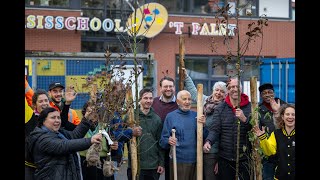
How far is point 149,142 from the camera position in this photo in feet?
28.1

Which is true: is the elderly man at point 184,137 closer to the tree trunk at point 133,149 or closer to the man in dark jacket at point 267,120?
the tree trunk at point 133,149

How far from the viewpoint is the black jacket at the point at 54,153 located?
6602 mm

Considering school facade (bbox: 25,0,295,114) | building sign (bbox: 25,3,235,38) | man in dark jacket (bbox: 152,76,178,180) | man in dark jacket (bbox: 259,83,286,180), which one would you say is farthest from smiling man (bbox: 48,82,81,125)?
building sign (bbox: 25,3,235,38)

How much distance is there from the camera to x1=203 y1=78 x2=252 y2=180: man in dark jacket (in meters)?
8.09

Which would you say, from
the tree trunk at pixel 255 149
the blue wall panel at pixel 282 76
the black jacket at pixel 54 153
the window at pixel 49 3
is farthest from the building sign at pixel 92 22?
the black jacket at pixel 54 153

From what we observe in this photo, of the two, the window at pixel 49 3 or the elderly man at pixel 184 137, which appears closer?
the elderly man at pixel 184 137

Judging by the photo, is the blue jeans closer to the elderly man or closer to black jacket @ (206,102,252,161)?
black jacket @ (206,102,252,161)

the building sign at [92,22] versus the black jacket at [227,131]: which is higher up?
the building sign at [92,22]

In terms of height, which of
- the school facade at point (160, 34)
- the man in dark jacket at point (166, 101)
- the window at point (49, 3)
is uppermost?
the window at point (49, 3)

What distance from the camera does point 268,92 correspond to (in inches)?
362

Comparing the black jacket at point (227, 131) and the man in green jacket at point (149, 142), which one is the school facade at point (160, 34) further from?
the black jacket at point (227, 131)

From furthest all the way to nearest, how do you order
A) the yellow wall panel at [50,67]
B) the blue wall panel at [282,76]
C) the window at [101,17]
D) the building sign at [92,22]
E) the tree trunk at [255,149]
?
the window at [101,17] < the building sign at [92,22] < the blue wall panel at [282,76] < the yellow wall panel at [50,67] < the tree trunk at [255,149]

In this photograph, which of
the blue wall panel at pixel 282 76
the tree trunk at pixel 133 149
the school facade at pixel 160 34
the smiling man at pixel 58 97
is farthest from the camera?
the school facade at pixel 160 34
